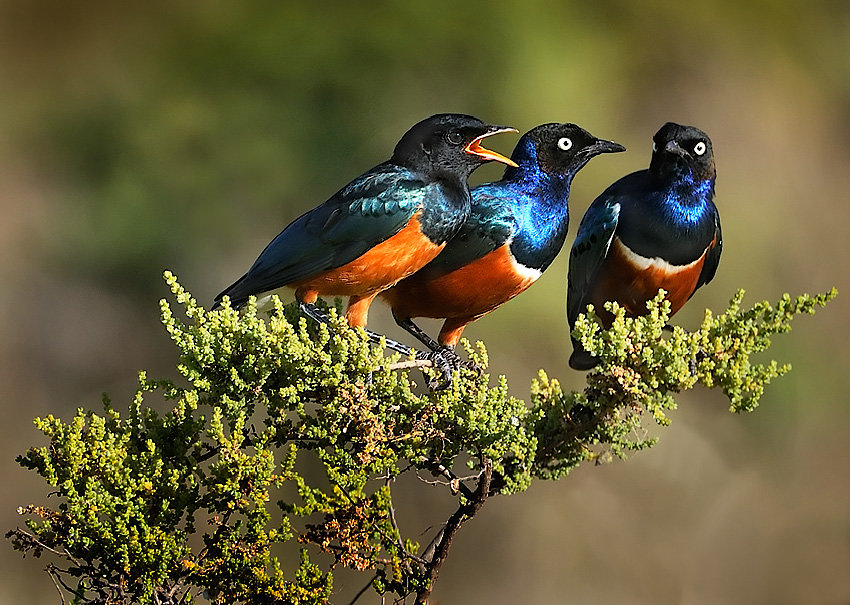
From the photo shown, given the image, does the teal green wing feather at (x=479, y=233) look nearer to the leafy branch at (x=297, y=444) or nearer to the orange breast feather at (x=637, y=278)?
the orange breast feather at (x=637, y=278)

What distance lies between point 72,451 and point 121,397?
10.1ft

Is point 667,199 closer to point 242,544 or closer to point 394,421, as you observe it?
point 394,421

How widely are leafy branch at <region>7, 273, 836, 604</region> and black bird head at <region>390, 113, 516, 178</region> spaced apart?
1.40 ft

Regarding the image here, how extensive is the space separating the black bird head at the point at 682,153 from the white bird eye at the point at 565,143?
196mm

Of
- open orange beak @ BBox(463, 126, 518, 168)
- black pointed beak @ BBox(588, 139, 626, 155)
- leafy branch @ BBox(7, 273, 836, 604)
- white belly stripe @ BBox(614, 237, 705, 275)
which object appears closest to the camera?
leafy branch @ BBox(7, 273, 836, 604)

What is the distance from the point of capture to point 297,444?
6.42 feet

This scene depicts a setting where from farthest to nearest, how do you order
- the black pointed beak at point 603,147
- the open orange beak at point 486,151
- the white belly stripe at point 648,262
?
the white belly stripe at point 648,262, the black pointed beak at point 603,147, the open orange beak at point 486,151

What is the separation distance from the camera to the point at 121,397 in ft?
15.7

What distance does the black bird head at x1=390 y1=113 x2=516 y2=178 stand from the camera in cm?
214

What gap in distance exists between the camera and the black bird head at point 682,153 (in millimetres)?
2268

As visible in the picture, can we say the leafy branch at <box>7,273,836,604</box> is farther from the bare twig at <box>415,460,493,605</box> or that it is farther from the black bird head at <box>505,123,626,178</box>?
the black bird head at <box>505,123,626,178</box>

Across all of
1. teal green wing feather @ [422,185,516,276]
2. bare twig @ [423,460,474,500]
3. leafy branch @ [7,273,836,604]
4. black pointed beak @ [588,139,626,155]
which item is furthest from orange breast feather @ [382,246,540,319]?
bare twig @ [423,460,474,500]

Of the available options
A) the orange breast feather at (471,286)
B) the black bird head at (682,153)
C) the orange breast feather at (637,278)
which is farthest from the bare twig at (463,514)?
the black bird head at (682,153)

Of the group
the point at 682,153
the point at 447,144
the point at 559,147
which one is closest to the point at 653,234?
the point at 682,153
